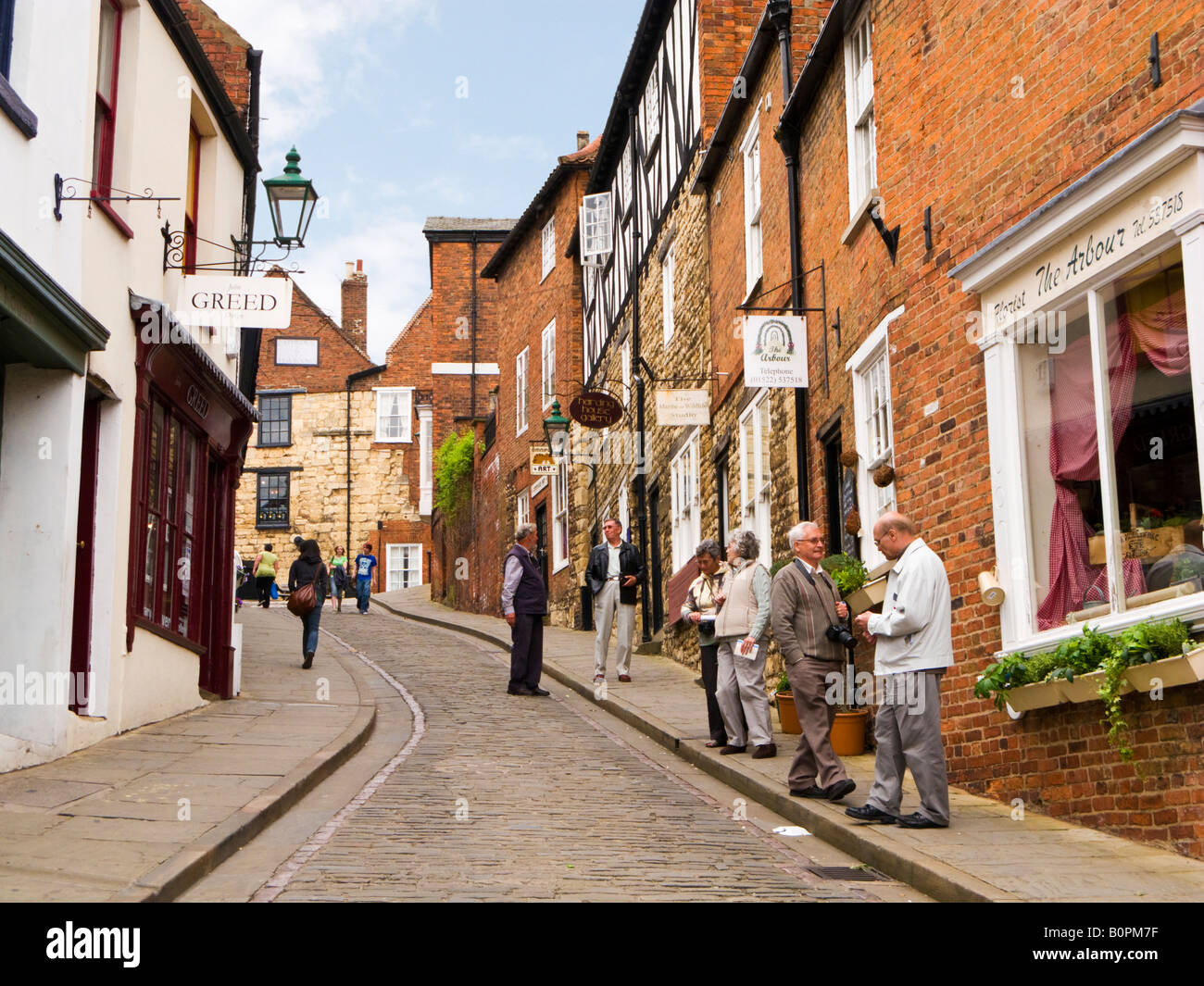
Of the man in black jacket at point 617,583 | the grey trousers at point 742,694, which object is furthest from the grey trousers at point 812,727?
the man in black jacket at point 617,583

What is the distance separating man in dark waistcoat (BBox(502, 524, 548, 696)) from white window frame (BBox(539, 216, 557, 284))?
1483 cm

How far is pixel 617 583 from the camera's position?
1628 cm

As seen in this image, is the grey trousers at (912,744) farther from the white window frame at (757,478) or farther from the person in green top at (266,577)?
the person in green top at (266,577)

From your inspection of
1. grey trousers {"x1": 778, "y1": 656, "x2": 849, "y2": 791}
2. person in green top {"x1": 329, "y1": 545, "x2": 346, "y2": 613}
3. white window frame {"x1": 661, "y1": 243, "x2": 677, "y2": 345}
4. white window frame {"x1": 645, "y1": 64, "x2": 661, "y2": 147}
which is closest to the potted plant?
grey trousers {"x1": 778, "y1": 656, "x2": 849, "y2": 791}

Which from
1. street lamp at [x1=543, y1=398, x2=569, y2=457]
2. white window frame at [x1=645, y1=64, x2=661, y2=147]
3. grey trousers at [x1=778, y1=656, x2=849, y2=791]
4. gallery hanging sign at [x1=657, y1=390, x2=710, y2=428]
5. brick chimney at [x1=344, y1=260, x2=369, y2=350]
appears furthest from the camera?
brick chimney at [x1=344, y1=260, x2=369, y2=350]

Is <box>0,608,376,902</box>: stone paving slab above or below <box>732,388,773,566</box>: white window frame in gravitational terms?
below

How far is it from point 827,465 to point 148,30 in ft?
22.0

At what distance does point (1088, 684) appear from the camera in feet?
23.5

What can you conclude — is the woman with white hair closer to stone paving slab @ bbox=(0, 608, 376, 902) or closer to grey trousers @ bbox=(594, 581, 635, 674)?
stone paving slab @ bbox=(0, 608, 376, 902)

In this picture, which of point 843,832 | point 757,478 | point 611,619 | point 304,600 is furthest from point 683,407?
point 843,832

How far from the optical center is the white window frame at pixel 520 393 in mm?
30725

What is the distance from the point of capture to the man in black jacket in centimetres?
1611

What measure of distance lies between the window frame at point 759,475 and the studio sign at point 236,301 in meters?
5.18
